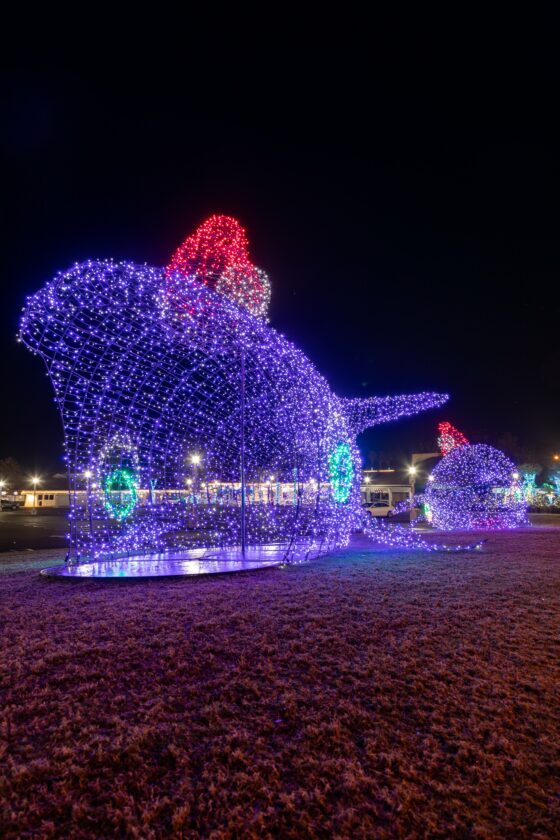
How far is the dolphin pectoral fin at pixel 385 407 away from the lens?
12.2 meters

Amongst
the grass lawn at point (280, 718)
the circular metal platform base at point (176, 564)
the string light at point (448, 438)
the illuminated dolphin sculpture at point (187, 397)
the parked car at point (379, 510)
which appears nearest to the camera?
the grass lawn at point (280, 718)

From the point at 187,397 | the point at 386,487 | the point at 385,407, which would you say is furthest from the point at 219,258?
the point at 386,487

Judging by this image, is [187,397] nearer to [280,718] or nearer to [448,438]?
[280,718]

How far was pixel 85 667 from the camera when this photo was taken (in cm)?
438

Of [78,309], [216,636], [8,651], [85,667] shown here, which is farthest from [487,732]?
[78,309]

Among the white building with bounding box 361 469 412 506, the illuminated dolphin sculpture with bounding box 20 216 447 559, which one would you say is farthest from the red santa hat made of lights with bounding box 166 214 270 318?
the white building with bounding box 361 469 412 506

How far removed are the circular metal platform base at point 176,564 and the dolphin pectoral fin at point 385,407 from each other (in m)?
3.37

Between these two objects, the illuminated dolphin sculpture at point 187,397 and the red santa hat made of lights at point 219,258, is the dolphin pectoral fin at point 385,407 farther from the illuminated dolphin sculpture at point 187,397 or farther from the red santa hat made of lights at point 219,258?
the red santa hat made of lights at point 219,258

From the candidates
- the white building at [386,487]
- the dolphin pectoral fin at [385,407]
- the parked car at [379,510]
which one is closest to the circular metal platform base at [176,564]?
the dolphin pectoral fin at [385,407]

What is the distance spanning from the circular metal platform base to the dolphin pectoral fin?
3.37 m

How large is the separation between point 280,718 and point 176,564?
21.1ft

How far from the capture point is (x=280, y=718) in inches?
139

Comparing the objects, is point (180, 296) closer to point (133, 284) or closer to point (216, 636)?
point (133, 284)

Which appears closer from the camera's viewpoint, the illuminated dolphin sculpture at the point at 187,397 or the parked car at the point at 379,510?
the illuminated dolphin sculpture at the point at 187,397
